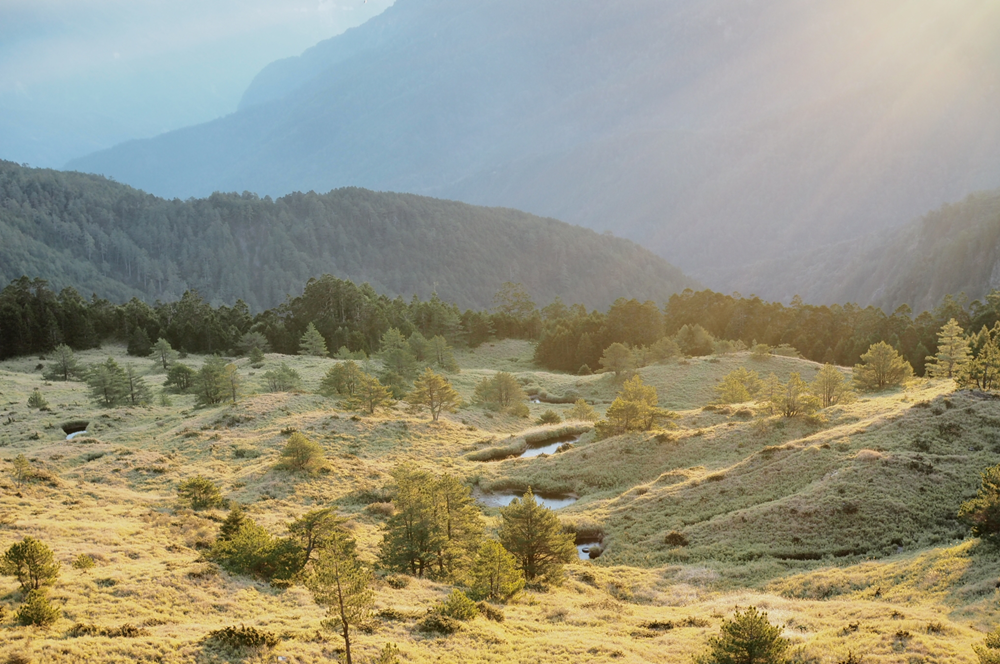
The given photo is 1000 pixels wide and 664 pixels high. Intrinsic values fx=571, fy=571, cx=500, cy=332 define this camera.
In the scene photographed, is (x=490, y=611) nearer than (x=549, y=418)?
Yes

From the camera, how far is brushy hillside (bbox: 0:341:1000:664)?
2150 cm

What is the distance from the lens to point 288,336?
136375mm

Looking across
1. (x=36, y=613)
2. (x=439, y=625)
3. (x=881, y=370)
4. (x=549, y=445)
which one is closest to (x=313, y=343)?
(x=549, y=445)

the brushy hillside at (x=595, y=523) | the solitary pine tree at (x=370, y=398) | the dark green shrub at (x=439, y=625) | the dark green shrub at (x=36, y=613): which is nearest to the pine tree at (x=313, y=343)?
the brushy hillside at (x=595, y=523)

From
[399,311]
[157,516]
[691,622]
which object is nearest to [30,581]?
[157,516]

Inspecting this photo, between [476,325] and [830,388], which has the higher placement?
[476,325]

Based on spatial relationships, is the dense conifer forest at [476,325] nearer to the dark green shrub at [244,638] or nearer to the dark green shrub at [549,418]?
the dark green shrub at [549,418]

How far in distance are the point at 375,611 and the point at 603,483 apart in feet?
108

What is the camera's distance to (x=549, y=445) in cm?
7300

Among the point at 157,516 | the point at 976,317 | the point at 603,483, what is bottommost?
the point at 603,483

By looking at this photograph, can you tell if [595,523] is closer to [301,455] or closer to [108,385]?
[301,455]

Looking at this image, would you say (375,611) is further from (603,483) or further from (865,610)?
(603,483)

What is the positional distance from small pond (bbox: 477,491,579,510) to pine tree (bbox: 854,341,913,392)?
4909 centimetres

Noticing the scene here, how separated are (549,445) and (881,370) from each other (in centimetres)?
4575
